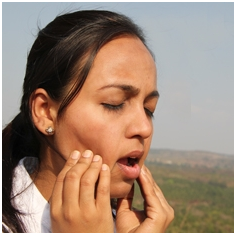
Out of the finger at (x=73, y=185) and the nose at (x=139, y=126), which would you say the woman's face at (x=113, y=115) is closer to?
the nose at (x=139, y=126)

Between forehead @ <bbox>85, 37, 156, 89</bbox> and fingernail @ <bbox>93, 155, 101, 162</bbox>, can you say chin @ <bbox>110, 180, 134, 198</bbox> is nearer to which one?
fingernail @ <bbox>93, 155, 101, 162</bbox>

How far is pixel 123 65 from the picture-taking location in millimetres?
2701

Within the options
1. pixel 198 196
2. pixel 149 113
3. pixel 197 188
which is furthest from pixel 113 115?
pixel 197 188

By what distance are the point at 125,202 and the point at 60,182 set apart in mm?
719

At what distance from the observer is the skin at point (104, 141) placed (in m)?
2.42

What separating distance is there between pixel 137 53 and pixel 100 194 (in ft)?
3.26

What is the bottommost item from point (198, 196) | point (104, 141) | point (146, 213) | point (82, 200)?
point (198, 196)

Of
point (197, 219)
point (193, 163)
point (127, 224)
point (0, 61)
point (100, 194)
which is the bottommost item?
point (193, 163)

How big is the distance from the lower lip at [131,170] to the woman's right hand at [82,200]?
0.84 feet

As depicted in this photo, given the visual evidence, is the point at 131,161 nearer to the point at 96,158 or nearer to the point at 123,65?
the point at 96,158

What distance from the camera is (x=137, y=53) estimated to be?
2.84 m

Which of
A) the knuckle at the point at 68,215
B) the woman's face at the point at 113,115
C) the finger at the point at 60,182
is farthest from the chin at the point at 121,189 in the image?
the knuckle at the point at 68,215

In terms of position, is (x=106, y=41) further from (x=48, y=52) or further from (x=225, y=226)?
(x=225, y=226)

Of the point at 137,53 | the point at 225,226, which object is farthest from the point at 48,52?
the point at 225,226
